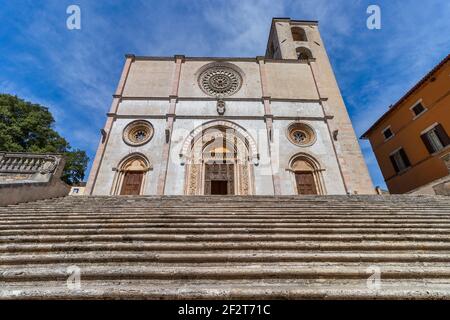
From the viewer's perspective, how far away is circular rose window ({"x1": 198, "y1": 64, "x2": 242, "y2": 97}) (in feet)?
47.0

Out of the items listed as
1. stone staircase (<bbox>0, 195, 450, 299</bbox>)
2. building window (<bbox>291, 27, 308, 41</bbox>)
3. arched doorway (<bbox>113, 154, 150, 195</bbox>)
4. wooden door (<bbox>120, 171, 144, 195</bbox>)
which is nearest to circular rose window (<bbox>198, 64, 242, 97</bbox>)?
arched doorway (<bbox>113, 154, 150, 195</bbox>)

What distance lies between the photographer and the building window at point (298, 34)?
762 inches

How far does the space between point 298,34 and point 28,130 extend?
83.4 ft

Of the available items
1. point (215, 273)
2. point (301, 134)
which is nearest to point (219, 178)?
point (301, 134)

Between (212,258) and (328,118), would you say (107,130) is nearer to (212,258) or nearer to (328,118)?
(212,258)

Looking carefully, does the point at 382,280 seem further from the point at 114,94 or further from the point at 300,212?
the point at 114,94

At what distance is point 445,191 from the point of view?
7234mm

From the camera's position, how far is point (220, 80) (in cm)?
1488

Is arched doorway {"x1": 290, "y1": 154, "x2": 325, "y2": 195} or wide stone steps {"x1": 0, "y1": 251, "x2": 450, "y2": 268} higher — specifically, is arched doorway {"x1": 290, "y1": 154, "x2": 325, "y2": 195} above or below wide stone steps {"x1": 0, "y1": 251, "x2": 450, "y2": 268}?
above

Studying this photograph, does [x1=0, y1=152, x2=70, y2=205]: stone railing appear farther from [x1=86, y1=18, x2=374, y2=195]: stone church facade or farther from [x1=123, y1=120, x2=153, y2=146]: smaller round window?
[x1=123, y1=120, x2=153, y2=146]: smaller round window

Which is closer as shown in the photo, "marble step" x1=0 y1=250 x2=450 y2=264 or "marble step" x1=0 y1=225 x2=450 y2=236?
"marble step" x1=0 y1=250 x2=450 y2=264

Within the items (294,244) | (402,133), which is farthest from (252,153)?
(402,133)

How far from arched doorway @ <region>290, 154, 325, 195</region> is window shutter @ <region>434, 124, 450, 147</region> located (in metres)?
7.75

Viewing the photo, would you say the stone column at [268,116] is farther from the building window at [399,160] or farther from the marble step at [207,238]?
the building window at [399,160]
